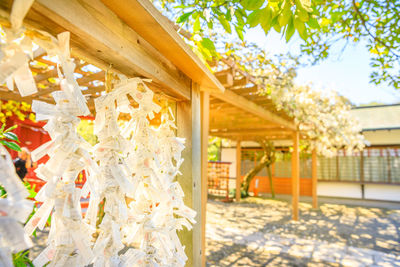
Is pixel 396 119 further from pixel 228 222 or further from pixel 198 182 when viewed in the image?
pixel 198 182

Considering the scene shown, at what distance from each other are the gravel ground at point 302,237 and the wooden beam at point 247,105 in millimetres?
2363

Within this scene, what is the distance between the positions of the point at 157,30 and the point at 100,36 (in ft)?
0.97

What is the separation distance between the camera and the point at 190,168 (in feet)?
5.23

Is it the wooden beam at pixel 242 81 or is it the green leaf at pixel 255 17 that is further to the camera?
the wooden beam at pixel 242 81

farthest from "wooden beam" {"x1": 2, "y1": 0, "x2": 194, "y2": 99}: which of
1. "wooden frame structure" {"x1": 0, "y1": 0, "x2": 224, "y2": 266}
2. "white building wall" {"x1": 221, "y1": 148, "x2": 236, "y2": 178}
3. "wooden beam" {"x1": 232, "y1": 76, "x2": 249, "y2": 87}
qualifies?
"white building wall" {"x1": 221, "y1": 148, "x2": 236, "y2": 178}

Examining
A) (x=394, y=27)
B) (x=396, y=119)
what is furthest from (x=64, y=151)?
(x=396, y=119)

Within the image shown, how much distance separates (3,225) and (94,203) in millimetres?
368

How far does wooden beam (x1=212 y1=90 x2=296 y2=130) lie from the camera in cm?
341

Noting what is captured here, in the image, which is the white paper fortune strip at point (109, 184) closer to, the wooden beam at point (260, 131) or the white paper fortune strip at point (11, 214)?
the white paper fortune strip at point (11, 214)

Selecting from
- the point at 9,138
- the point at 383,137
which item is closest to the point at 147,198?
the point at 9,138

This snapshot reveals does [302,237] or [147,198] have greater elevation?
[147,198]

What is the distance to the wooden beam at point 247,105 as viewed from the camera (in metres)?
3.41

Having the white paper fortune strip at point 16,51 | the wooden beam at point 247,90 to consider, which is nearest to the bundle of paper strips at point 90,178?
the white paper fortune strip at point 16,51

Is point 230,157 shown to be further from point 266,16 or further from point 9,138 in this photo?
point 9,138
